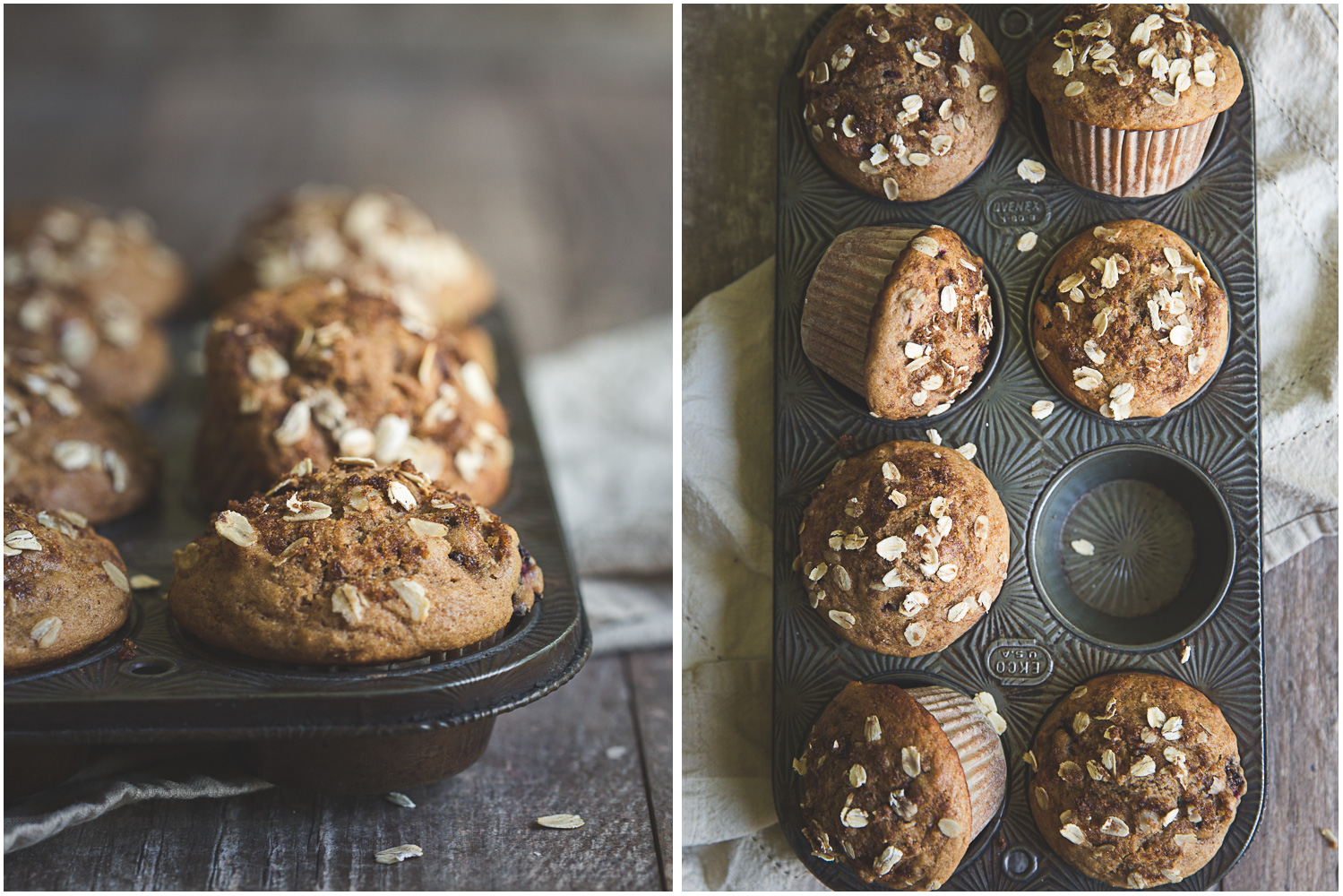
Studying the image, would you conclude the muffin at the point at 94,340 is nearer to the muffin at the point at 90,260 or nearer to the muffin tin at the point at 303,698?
the muffin at the point at 90,260

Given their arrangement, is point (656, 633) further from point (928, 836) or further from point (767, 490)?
point (928, 836)

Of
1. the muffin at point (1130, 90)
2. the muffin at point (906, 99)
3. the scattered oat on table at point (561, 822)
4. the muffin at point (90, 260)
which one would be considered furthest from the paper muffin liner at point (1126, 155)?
the muffin at point (90, 260)

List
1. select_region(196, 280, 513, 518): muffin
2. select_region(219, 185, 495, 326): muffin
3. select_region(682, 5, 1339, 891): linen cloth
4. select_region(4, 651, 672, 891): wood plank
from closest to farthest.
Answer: select_region(4, 651, 672, 891): wood plank, select_region(196, 280, 513, 518): muffin, select_region(682, 5, 1339, 891): linen cloth, select_region(219, 185, 495, 326): muffin

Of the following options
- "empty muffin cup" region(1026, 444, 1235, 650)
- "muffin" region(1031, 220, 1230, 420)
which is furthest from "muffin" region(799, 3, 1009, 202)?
"empty muffin cup" region(1026, 444, 1235, 650)

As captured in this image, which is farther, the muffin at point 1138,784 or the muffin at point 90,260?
the muffin at point 90,260

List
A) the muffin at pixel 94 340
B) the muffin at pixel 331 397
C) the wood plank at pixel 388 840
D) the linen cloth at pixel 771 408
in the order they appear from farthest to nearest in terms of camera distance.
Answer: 1. the muffin at pixel 94 340
2. the linen cloth at pixel 771 408
3. the muffin at pixel 331 397
4. the wood plank at pixel 388 840

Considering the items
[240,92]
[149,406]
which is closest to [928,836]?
[149,406]

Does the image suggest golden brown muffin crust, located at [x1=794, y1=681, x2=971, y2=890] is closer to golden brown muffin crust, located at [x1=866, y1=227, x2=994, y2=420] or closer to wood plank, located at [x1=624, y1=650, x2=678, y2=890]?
wood plank, located at [x1=624, y1=650, x2=678, y2=890]
